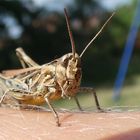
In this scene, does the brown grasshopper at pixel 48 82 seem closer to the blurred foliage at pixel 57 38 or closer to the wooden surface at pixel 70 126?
the wooden surface at pixel 70 126

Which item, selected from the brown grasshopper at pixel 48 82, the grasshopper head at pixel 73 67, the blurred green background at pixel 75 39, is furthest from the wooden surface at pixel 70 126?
the blurred green background at pixel 75 39

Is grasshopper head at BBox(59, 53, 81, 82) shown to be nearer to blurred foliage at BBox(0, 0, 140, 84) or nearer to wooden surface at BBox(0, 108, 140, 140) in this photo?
wooden surface at BBox(0, 108, 140, 140)

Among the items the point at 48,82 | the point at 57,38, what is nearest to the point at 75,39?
the point at 57,38

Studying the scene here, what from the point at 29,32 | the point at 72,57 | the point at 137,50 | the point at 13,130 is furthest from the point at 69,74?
the point at 137,50

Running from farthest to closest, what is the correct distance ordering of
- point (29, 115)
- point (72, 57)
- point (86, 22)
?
point (86, 22), point (72, 57), point (29, 115)

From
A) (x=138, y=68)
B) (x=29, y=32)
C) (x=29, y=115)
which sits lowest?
(x=138, y=68)

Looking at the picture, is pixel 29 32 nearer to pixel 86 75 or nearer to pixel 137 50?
pixel 86 75
